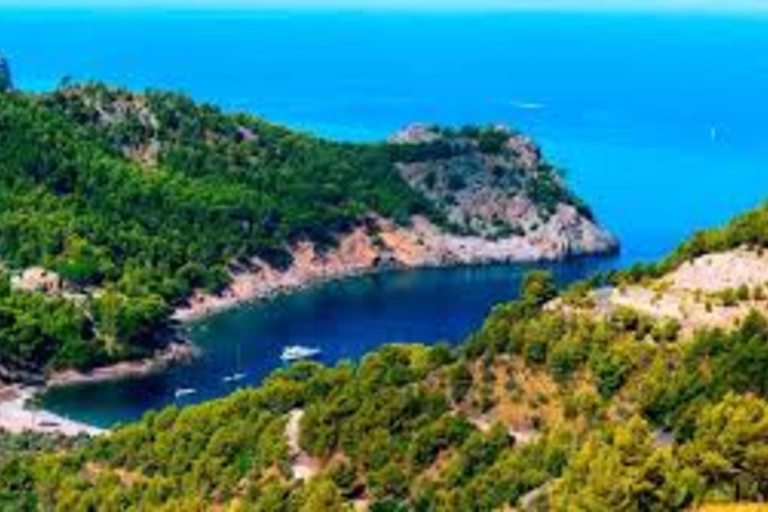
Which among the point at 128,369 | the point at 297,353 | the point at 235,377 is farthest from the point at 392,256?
the point at 128,369

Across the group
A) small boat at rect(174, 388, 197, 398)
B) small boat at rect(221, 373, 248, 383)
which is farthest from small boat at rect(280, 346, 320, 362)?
small boat at rect(174, 388, 197, 398)

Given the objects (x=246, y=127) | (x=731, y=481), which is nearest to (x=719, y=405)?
(x=731, y=481)

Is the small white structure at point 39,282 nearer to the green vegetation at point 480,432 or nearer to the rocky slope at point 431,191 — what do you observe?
the rocky slope at point 431,191

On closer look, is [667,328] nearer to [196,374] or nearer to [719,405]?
[719,405]

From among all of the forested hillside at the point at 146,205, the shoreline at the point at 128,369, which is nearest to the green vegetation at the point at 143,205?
the forested hillside at the point at 146,205

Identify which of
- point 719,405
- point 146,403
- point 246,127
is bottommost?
point 146,403

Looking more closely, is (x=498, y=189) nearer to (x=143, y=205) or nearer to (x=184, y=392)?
(x=143, y=205)
